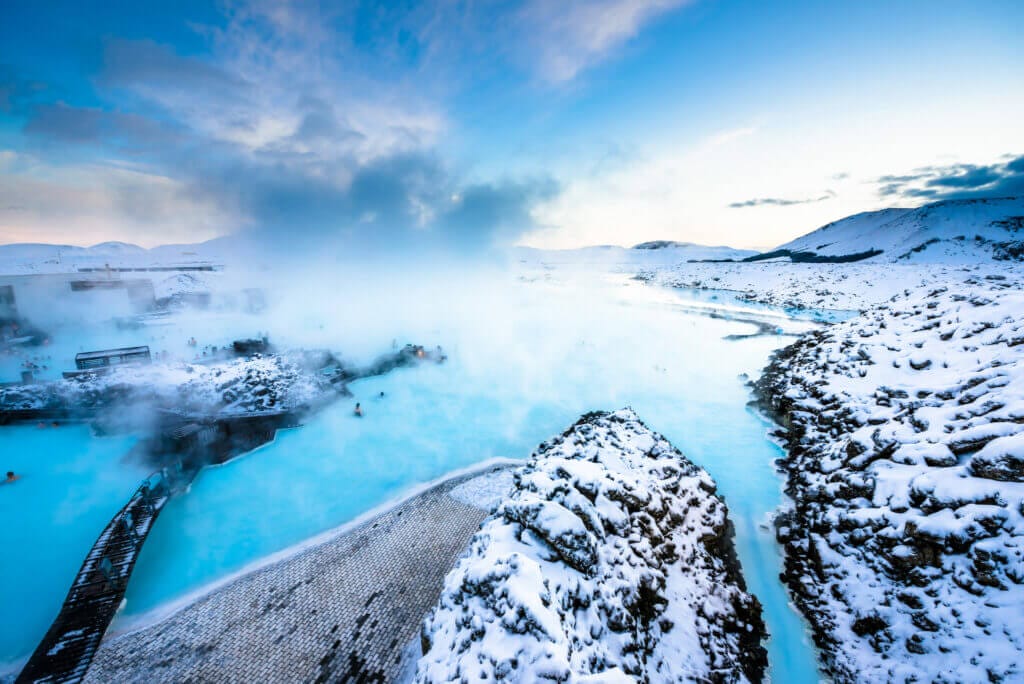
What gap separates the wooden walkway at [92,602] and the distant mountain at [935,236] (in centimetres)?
9934

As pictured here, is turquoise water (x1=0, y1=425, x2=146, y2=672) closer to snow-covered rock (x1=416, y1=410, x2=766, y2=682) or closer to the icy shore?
snow-covered rock (x1=416, y1=410, x2=766, y2=682)

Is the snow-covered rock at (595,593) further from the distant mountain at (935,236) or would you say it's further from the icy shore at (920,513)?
the distant mountain at (935,236)

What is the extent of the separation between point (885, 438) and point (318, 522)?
19.2 m

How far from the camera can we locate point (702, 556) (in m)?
9.84

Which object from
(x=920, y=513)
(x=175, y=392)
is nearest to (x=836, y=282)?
(x=920, y=513)

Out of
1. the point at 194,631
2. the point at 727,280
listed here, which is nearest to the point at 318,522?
the point at 194,631

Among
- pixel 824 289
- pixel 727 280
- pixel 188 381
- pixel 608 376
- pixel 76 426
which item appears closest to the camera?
pixel 76 426

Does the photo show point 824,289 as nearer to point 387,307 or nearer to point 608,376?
point 608,376

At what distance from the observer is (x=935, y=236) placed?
78.6 meters

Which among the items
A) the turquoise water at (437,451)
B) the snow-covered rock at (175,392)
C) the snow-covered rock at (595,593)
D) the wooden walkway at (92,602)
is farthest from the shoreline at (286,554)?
the snow-covered rock at (595,593)

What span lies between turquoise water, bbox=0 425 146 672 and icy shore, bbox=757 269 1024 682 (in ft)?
66.3

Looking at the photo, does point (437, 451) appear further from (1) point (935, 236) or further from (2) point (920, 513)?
(1) point (935, 236)

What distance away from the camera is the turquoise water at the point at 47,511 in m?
9.95

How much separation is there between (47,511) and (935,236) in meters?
134
